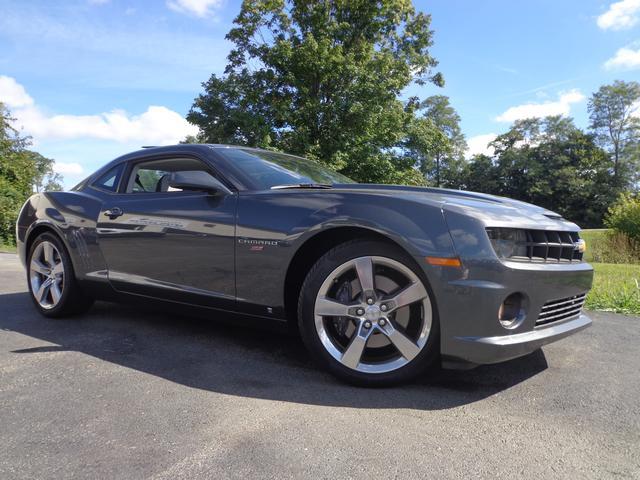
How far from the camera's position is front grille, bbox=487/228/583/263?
2.51m

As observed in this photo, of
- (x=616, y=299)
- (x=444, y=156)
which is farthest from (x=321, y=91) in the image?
(x=444, y=156)

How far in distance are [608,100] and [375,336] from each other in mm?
71233

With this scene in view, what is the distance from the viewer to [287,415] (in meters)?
2.28

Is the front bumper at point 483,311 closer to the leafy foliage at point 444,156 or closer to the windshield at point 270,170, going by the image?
the windshield at point 270,170

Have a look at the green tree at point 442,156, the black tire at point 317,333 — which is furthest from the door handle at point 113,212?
the green tree at point 442,156

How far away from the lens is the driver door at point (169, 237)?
3.10 metres

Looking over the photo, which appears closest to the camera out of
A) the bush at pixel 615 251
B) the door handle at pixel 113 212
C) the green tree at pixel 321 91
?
the door handle at pixel 113 212

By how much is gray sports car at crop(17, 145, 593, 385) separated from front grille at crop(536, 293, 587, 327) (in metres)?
0.01

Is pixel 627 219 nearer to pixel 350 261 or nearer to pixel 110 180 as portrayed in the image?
pixel 350 261

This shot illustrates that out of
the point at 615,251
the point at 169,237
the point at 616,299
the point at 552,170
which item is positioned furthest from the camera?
the point at 552,170

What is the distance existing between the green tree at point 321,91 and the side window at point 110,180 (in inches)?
570

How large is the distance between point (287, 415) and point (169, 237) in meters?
1.60

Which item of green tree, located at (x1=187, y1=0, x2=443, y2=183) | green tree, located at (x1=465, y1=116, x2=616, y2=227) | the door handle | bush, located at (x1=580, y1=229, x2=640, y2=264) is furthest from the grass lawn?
green tree, located at (x1=465, y1=116, x2=616, y2=227)

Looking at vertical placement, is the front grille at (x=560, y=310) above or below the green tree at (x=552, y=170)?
below
